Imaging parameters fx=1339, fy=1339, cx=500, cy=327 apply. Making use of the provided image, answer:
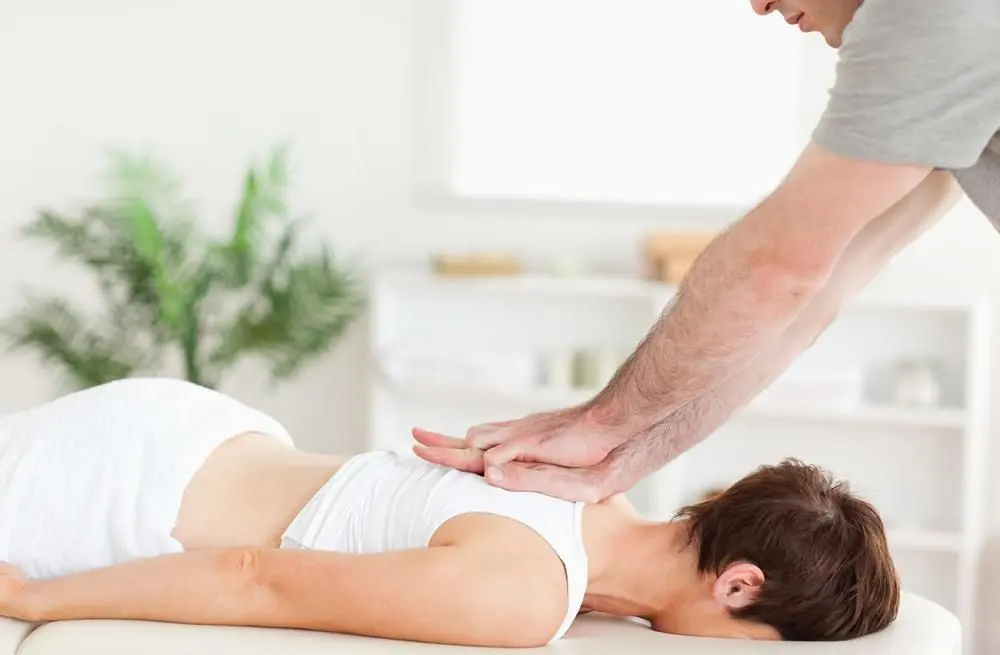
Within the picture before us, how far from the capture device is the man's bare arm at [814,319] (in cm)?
198

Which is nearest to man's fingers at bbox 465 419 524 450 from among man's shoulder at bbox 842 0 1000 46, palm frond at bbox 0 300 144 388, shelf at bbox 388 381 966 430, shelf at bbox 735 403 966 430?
man's shoulder at bbox 842 0 1000 46

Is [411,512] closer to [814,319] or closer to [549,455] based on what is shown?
[549,455]

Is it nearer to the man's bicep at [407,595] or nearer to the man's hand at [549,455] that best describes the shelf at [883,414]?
the man's hand at [549,455]

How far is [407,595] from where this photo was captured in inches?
62.3

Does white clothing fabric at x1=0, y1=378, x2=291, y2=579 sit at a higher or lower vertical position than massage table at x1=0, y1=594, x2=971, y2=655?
higher

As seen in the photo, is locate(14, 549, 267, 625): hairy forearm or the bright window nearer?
locate(14, 549, 267, 625): hairy forearm

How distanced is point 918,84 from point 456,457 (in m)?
0.84

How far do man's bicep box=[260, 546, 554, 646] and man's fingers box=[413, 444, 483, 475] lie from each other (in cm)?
26

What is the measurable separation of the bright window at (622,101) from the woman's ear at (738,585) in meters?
2.60

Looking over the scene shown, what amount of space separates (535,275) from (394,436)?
678mm

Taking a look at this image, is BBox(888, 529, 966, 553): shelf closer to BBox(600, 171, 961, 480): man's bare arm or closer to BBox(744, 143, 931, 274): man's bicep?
BBox(600, 171, 961, 480): man's bare arm

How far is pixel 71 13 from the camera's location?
450 centimetres

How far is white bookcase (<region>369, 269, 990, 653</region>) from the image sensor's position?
3.79 metres

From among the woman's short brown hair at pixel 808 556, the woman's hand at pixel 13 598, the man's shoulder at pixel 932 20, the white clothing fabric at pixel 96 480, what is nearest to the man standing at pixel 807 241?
the man's shoulder at pixel 932 20
